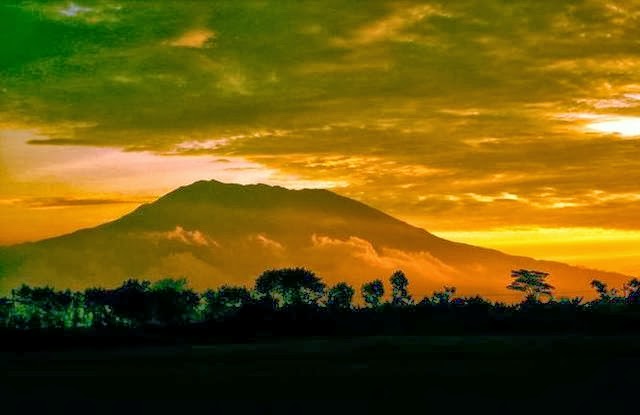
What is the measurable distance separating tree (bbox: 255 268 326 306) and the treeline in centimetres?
17

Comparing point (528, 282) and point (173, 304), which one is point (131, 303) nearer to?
point (173, 304)

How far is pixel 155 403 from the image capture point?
102 ft

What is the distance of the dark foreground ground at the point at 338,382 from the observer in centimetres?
2936

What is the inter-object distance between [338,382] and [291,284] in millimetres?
125157

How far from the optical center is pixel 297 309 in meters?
109

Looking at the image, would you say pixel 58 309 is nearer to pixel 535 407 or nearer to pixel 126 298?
pixel 126 298

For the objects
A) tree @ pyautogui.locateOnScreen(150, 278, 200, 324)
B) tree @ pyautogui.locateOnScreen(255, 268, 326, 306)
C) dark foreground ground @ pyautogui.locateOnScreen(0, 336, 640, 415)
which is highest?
tree @ pyautogui.locateOnScreen(255, 268, 326, 306)

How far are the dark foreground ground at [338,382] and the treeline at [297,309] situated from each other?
36.4 metres

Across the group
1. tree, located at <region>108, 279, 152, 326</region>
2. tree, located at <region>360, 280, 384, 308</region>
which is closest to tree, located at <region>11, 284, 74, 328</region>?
tree, located at <region>108, 279, 152, 326</region>

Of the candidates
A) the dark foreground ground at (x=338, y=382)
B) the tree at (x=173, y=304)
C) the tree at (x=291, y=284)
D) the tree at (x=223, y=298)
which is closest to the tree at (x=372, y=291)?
the tree at (x=291, y=284)

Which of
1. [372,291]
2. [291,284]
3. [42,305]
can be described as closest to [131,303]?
[291,284]

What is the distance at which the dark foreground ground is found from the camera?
96.3 feet

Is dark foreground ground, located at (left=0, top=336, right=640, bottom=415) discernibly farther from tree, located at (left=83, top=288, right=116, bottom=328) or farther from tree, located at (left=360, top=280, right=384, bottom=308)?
tree, located at (left=360, top=280, right=384, bottom=308)

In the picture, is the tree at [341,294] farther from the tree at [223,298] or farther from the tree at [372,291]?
the tree at [223,298]
